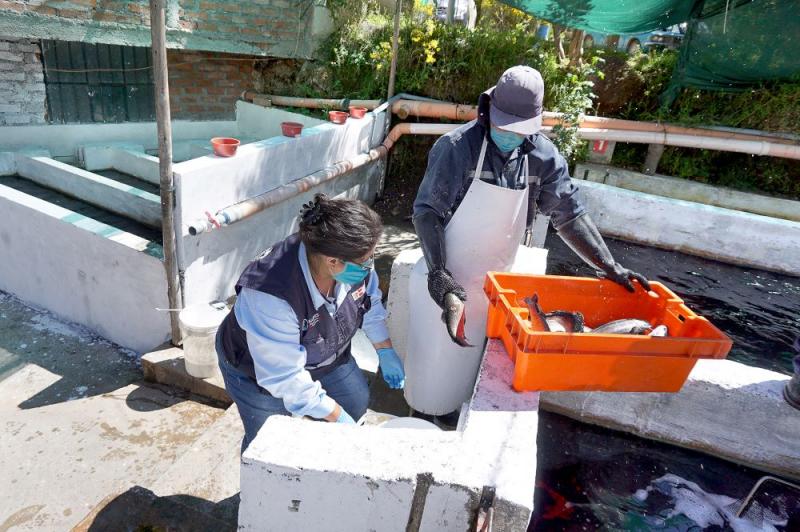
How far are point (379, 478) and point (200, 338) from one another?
8.81 ft

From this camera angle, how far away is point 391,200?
27.0 feet

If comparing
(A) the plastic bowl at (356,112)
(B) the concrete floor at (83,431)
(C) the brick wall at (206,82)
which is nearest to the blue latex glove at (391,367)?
(B) the concrete floor at (83,431)

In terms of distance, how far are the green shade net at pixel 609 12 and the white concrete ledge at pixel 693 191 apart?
75.6 inches

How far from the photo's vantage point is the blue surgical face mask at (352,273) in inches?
83.3

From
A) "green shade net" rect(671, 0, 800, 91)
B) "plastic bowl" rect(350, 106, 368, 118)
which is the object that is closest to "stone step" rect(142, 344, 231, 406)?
"plastic bowl" rect(350, 106, 368, 118)

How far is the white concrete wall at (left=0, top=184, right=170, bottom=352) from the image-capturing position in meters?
4.55

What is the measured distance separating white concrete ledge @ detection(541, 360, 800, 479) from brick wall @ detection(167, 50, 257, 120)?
301 inches

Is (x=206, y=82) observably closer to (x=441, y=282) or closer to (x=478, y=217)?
(x=478, y=217)

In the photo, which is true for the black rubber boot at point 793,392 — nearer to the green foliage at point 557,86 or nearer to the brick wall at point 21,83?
the green foliage at point 557,86

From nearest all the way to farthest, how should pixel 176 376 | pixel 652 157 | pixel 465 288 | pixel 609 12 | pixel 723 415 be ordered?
pixel 723 415, pixel 465 288, pixel 176 376, pixel 609 12, pixel 652 157

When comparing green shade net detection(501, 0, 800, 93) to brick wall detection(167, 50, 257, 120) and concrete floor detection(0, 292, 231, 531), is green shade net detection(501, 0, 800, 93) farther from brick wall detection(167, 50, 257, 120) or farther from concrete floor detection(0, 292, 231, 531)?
concrete floor detection(0, 292, 231, 531)

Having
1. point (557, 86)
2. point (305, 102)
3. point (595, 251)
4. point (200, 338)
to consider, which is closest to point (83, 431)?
point (200, 338)

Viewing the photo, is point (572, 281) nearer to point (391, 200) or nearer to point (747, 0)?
point (391, 200)

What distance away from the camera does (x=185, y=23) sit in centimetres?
692
